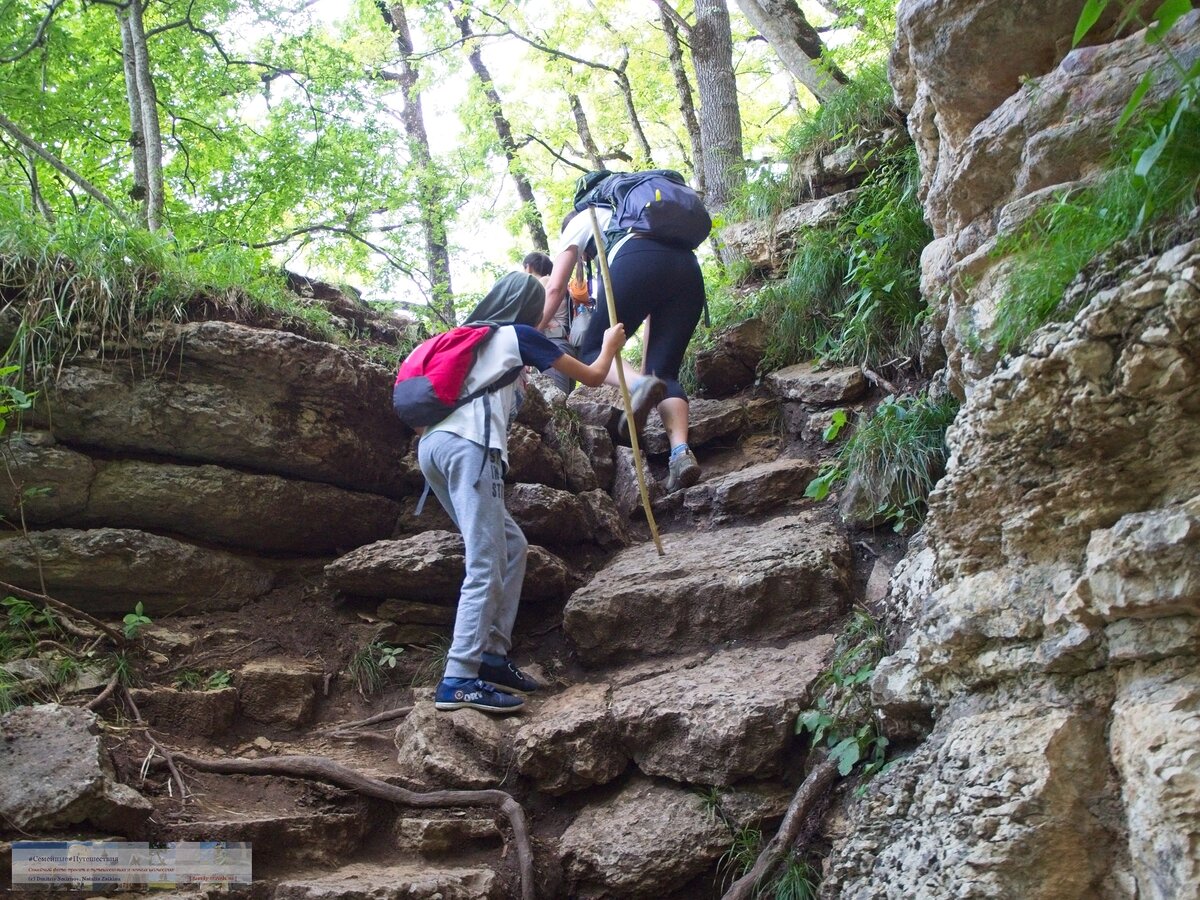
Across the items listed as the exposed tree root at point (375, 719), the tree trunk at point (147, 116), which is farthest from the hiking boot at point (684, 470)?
the tree trunk at point (147, 116)

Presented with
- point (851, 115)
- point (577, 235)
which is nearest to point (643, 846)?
point (577, 235)

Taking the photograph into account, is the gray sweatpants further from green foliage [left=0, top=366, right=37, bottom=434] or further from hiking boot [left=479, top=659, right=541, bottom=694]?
green foliage [left=0, top=366, right=37, bottom=434]

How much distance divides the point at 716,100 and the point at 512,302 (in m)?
6.52

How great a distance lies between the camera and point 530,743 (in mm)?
4238

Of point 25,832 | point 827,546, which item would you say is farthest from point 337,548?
point 827,546

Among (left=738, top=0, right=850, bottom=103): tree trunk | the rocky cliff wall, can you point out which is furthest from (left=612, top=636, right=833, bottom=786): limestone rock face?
(left=738, top=0, right=850, bottom=103): tree trunk

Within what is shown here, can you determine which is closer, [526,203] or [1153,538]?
[1153,538]

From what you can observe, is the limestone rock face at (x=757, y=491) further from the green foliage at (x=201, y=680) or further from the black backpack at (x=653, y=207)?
the green foliage at (x=201, y=680)

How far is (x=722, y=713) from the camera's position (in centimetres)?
403

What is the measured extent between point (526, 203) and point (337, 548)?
31.9 ft

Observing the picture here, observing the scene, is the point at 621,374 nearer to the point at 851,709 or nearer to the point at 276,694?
the point at 851,709

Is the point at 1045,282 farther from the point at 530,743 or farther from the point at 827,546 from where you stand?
the point at 530,743

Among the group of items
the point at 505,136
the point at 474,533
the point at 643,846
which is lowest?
the point at 643,846

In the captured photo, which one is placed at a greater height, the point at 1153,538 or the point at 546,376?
the point at 546,376
